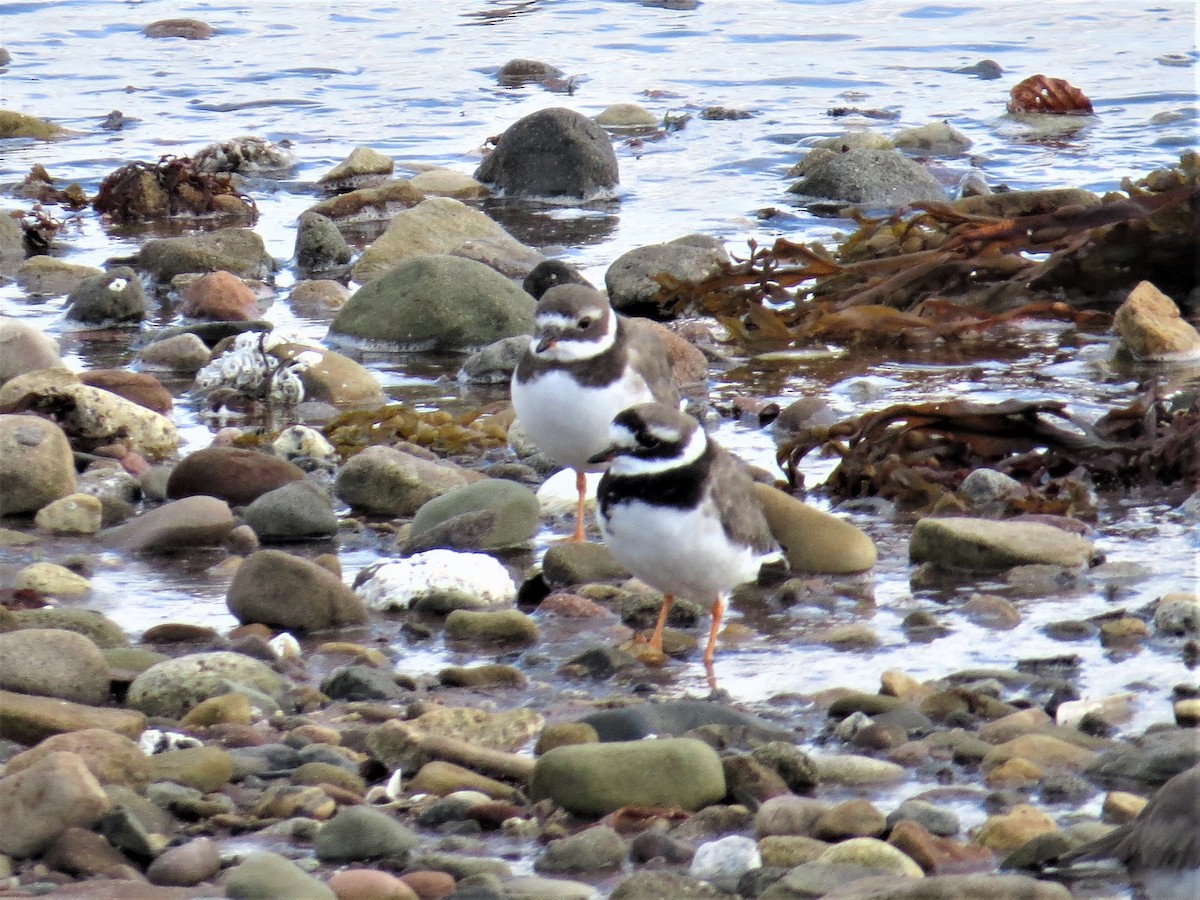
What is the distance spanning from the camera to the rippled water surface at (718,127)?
5336 millimetres

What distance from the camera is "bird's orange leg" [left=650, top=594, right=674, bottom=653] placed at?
5.04m

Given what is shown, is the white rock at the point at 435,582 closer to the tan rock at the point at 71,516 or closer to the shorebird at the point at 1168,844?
the tan rock at the point at 71,516

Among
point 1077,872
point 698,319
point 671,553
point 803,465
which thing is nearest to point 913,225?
point 698,319

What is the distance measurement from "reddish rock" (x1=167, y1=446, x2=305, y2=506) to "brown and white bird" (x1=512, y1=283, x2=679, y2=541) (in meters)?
1.01

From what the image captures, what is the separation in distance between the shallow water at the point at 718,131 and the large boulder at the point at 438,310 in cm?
20

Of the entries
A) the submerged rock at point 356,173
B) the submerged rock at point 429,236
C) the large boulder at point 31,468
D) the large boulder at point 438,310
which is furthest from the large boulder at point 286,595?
the submerged rock at point 356,173

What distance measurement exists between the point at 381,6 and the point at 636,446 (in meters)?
18.9

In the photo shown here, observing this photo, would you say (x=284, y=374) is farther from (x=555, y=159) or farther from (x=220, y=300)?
(x=555, y=159)

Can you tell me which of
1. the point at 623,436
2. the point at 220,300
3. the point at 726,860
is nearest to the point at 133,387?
the point at 220,300

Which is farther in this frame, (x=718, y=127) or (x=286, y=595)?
(x=718, y=127)

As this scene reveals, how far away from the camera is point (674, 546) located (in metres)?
4.83

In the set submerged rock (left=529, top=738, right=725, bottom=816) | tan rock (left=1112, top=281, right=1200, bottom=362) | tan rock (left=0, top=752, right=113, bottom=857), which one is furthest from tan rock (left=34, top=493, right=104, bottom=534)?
tan rock (left=1112, top=281, right=1200, bottom=362)

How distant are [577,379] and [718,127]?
1032cm

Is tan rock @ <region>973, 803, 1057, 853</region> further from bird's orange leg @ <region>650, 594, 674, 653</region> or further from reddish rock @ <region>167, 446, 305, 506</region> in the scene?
reddish rock @ <region>167, 446, 305, 506</region>
